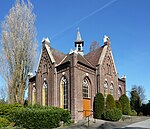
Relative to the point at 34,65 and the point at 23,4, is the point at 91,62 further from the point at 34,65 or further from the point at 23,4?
the point at 23,4

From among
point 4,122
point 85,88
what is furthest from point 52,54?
point 4,122

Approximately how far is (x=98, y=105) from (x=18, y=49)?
11781 millimetres

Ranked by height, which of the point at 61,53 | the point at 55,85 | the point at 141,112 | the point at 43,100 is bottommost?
the point at 141,112

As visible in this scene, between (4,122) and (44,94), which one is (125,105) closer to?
(44,94)

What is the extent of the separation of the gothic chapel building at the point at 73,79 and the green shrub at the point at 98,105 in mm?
806

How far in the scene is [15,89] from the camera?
26.2 metres

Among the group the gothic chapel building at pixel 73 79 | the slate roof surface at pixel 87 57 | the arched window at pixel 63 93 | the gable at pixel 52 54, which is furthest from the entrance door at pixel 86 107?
the gable at pixel 52 54

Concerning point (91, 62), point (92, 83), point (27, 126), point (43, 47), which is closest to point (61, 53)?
point (43, 47)

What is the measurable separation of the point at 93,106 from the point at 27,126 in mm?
9674

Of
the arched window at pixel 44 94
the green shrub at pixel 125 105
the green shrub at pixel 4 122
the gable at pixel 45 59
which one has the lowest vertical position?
the green shrub at pixel 4 122

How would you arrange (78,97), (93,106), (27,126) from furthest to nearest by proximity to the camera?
(93,106), (78,97), (27,126)

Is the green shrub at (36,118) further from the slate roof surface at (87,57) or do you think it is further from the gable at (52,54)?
the slate roof surface at (87,57)

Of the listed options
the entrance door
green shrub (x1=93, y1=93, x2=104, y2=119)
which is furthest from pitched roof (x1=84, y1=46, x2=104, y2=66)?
the entrance door

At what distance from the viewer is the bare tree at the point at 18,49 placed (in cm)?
2638
